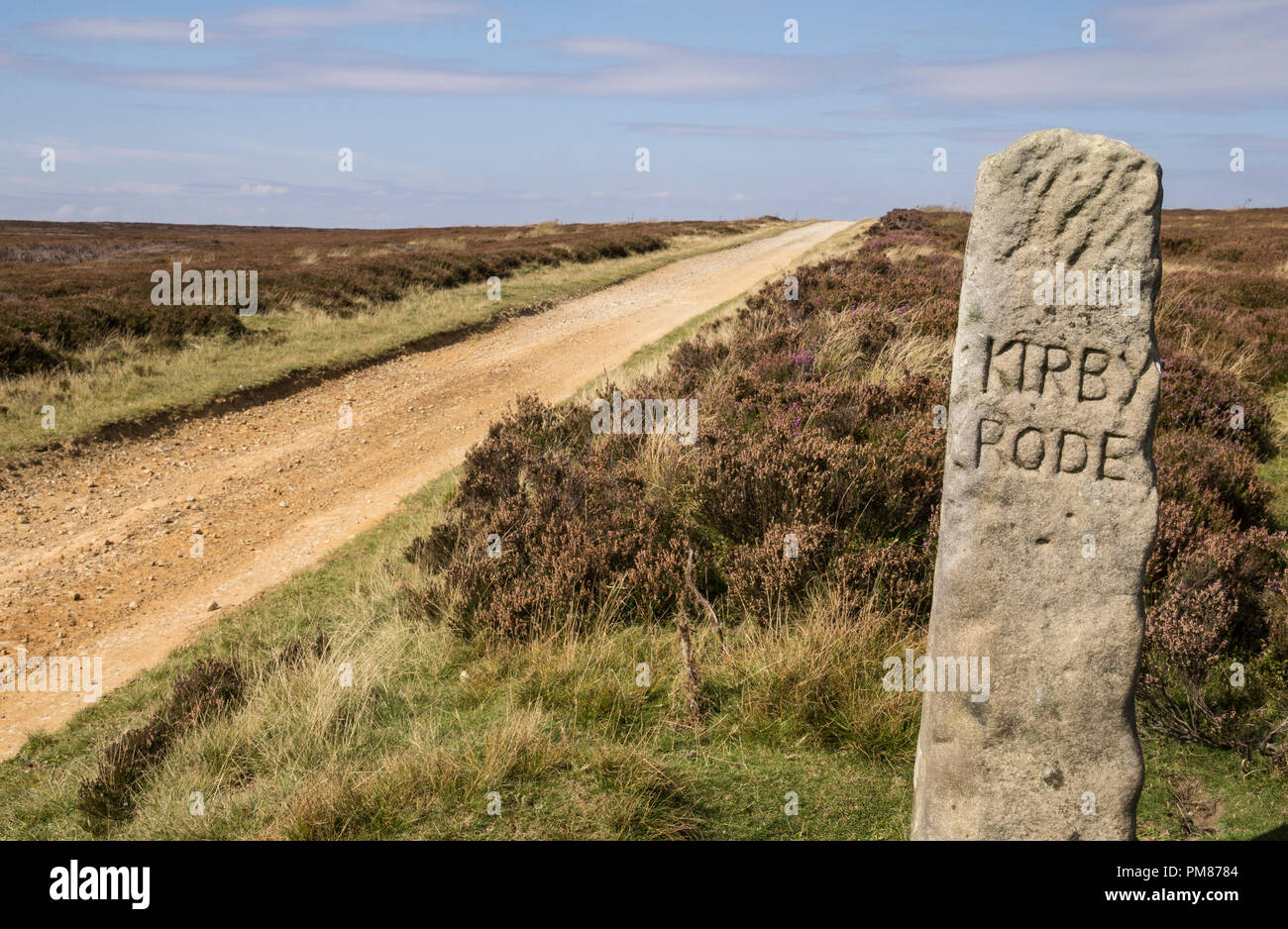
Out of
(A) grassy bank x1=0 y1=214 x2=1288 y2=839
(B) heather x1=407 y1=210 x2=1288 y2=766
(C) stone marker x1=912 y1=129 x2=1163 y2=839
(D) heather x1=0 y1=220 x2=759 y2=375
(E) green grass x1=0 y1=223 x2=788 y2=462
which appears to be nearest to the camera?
(C) stone marker x1=912 y1=129 x2=1163 y2=839

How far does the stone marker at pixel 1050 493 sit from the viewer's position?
3066mm

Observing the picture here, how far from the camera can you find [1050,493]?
3.15 metres

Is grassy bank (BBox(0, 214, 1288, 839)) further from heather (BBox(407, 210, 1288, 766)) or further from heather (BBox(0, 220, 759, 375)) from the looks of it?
heather (BBox(0, 220, 759, 375))

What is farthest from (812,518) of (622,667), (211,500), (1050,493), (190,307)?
(190,307)

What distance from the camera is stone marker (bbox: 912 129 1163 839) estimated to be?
3.07 meters

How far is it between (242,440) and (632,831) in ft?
27.5

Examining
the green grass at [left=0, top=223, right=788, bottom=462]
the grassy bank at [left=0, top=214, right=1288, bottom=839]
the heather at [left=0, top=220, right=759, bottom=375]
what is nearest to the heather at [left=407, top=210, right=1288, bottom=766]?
the grassy bank at [left=0, top=214, right=1288, bottom=839]

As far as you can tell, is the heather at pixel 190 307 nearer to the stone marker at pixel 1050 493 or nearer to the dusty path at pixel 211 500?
the dusty path at pixel 211 500

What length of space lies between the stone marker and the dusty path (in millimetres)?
5211

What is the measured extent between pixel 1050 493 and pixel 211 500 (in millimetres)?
7881

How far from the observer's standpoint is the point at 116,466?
9109 mm

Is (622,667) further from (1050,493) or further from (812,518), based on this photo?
(1050,493)

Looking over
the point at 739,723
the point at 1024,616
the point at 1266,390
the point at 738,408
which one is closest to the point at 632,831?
the point at 739,723

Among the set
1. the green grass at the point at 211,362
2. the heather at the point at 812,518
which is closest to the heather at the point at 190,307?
the green grass at the point at 211,362
